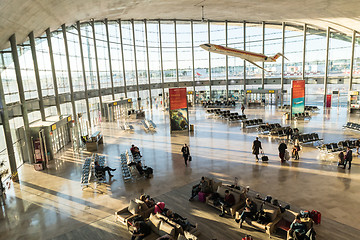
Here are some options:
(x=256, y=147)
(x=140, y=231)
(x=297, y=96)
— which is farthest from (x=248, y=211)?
(x=297, y=96)

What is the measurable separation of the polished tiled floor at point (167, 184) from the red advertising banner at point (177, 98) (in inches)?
138

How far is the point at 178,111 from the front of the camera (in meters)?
20.2

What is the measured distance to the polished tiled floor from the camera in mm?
7916

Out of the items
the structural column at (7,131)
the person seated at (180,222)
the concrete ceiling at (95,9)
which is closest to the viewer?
the person seated at (180,222)

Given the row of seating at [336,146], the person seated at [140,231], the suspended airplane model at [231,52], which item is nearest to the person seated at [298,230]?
the person seated at [140,231]

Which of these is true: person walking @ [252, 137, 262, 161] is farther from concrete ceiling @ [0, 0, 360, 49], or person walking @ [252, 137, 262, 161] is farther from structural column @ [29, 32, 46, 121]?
structural column @ [29, 32, 46, 121]

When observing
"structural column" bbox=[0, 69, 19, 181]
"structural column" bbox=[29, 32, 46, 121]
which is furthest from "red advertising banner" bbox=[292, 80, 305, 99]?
"structural column" bbox=[0, 69, 19, 181]

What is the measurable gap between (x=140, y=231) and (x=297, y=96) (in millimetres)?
Result: 19999

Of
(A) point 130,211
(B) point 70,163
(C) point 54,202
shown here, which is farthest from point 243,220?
(B) point 70,163

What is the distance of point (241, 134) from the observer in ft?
60.7

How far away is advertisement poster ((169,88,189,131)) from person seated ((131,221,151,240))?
13.4m

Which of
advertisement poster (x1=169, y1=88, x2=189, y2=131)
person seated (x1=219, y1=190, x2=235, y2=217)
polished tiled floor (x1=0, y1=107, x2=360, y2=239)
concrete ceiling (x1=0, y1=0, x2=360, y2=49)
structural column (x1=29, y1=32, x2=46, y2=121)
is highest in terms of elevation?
concrete ceiling (x1=0, y1=0, x2=360, y2=49)

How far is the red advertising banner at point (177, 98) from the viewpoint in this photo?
19.6 metres

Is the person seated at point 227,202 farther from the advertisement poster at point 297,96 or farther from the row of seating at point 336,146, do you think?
the advertisement poster at point 297,96
